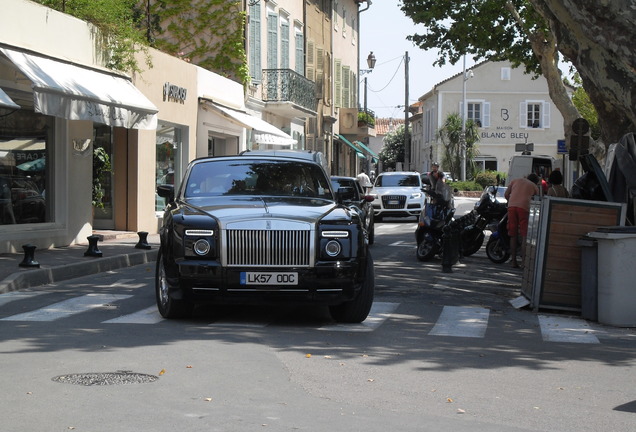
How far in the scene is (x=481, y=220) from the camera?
21.2m

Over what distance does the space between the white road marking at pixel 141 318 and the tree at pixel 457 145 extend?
202 feet

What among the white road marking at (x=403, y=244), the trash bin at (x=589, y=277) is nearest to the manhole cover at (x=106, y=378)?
the trash bin at (x=589, y=277)

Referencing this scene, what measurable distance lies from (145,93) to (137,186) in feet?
7.26

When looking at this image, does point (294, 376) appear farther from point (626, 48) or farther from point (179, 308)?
point (626, 48)

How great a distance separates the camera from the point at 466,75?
76.1 meters

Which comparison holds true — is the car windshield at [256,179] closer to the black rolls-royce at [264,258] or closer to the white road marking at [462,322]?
the black rolls-royce at [264,258]

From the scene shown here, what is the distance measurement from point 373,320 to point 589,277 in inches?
111

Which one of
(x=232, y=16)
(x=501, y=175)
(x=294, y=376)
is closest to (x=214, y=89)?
(x=232, y=16)

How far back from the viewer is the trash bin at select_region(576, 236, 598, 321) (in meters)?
11.9

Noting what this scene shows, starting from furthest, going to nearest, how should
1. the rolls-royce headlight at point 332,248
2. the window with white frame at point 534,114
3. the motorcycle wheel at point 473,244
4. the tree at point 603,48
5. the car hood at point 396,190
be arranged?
the window with white frame at point 534,114 < the car hood at point 396,190 < the motorcycle wheel at point 473,244 < the tree at point 603,48 < the rolls-royce headlight at point 332,248

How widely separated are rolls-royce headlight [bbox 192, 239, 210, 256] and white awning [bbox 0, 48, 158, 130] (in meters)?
7.34

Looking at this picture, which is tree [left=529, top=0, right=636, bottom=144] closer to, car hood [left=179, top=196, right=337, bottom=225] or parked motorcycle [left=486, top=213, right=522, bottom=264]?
parked motorcycle [left=486, top=213, right=522, bottom=264]

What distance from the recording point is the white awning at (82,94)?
1642 cm

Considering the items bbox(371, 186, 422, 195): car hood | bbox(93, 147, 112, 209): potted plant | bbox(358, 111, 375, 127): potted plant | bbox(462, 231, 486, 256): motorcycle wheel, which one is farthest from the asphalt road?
bbox(358, 111, 375, 127): potted plant
